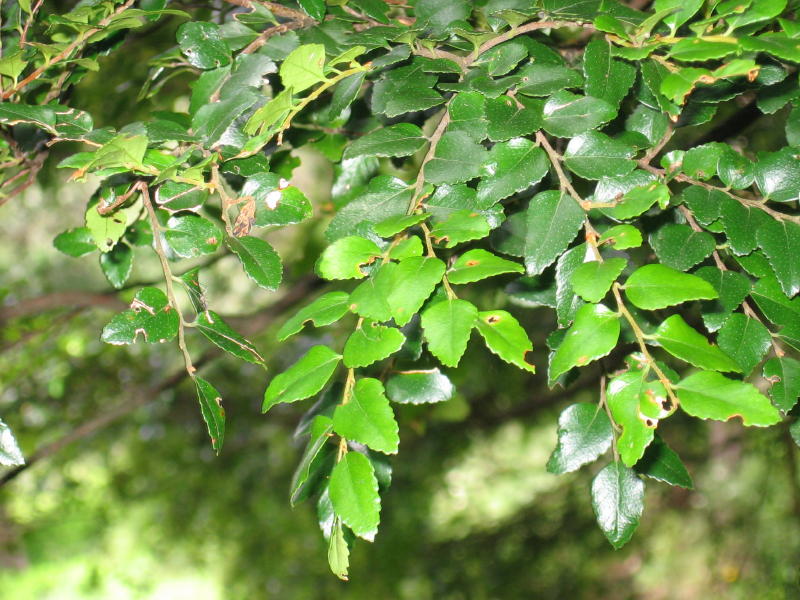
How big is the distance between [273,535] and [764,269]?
2340 mm

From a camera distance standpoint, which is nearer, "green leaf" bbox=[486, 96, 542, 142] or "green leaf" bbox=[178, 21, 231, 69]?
"green leaf" bbox=[486, 96, 542, 142]

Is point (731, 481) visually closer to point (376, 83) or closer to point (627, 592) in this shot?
point (627, 592)

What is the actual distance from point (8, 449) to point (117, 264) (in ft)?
0.87

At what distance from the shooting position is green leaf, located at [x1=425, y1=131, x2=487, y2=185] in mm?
508

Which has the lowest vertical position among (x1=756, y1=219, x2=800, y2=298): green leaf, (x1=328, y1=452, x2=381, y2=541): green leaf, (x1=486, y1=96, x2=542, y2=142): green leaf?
(x1=328, y1=452, x2=381, y2=541): green leaf

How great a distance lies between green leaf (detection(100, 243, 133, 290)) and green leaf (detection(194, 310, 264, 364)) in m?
0.23

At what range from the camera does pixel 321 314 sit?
48 cm

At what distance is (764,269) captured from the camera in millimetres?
533

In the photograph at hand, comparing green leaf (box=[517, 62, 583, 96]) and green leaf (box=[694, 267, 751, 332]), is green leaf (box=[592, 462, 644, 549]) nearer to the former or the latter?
green leaf (box=[694, 267, 751, 332])

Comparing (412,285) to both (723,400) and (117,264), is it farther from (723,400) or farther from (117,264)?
(117,264)

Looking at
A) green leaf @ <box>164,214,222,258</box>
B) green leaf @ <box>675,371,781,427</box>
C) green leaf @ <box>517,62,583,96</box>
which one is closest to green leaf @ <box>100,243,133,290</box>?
green leaf @ <box>164,214,222,258</box>

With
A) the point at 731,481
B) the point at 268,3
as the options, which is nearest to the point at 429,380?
the point at 268,3

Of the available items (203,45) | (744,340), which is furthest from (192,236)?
(744,340)

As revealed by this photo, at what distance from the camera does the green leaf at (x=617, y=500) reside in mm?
546
